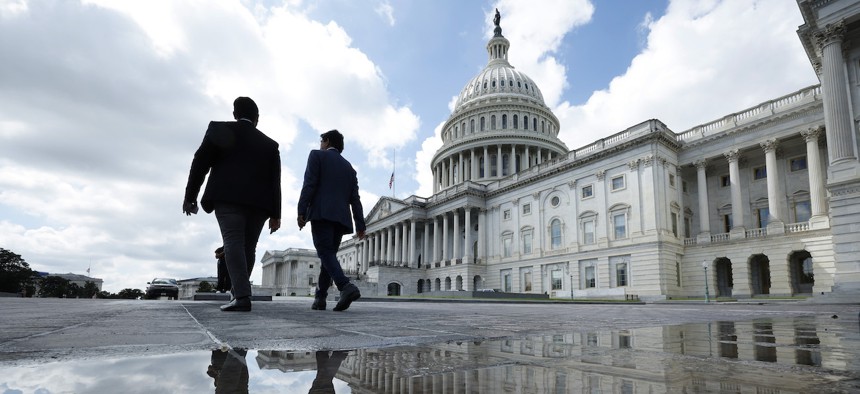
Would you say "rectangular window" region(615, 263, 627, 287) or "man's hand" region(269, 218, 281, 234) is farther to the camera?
"rectangular window" region(615, 263, 627, 287)

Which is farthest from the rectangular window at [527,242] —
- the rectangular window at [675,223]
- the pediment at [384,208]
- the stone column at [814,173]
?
the stone column at [814,173]

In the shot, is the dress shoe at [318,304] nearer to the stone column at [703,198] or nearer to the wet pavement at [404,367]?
the wet pavement at [404,367]

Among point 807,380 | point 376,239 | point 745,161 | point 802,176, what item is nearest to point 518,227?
point 745,161

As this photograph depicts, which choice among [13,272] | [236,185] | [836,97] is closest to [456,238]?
[836,97]

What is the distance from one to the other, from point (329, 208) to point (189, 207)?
173 centimetres

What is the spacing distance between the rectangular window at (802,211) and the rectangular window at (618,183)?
11.8 meters

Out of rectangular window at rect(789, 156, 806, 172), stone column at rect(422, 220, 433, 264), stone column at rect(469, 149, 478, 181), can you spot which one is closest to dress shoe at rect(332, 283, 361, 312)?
rectangular window at rect(789, 156, 806, 172)

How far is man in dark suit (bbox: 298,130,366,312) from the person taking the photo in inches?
250

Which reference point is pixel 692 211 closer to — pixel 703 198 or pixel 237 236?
pixel 703 198

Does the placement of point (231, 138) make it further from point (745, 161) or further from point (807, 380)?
point (745, 161)

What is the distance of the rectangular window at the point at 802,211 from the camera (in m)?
32.2

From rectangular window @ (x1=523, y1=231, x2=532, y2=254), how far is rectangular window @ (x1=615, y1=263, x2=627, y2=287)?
416 inches

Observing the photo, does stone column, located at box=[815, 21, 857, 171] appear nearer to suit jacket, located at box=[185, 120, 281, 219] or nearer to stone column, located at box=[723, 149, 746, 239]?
stone column, located at box=[723, 149, 746, 239]

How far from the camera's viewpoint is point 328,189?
6.50 meters
